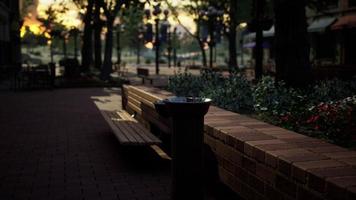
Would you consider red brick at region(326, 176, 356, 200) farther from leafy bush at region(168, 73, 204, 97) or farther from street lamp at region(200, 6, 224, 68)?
street lamp at region(200, 6, 224, 68)

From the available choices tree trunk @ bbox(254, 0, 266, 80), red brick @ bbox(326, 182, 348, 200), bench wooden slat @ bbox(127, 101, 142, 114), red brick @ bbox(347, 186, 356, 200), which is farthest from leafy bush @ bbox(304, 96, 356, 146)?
tree trunk @ bbox(254, 0, 266, 80)

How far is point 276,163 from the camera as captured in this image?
3.70 m

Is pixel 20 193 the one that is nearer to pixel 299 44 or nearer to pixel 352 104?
pixel 352 104

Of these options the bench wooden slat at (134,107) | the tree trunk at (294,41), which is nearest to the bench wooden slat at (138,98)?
the bench wooden slat at (134,107)

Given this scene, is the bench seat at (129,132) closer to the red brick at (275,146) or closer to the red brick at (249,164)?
the red brick at (249,164)

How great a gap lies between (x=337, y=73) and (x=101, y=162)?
9.87m

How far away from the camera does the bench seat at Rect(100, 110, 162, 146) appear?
20.0ft

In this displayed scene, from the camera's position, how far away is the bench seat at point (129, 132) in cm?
610

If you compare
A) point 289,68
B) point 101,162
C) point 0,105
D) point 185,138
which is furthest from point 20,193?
point 0,105

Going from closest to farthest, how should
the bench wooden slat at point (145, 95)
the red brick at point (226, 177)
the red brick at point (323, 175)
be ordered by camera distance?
the red brick at point (323, 175) → the red brick at point (226, 177) → the bench wooden slat at point (145, 95)

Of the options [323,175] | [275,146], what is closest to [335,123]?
[275,146]

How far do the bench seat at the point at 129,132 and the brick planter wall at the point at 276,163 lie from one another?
1.05 metres

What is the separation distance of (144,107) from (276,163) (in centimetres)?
522

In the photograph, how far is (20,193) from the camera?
5223mm
